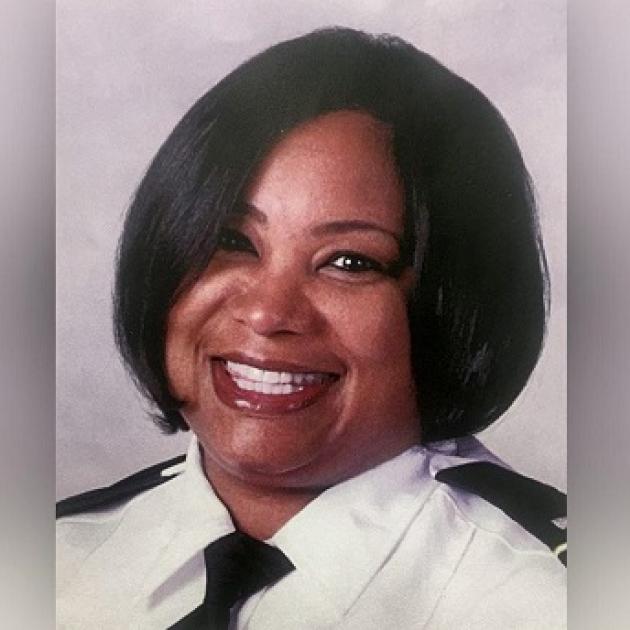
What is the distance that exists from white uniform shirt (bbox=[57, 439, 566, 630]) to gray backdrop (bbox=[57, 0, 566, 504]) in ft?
0.25

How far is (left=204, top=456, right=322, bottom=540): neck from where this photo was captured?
97cm

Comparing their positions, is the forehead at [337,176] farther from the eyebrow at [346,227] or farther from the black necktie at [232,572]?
the black necktie at [232,572]

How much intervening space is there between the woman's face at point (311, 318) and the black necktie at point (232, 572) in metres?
0.08

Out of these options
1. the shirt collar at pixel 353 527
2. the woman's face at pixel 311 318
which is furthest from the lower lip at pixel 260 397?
the shirt collar at pixel 353 527

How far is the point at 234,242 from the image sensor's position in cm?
95

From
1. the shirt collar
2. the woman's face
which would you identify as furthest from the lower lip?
the shirt collar

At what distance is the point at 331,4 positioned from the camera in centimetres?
97

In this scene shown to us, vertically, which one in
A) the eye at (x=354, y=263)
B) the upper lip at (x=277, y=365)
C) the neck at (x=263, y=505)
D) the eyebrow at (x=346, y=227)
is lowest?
the neck at (x=263, y=505)

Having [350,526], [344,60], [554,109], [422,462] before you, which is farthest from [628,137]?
[350,526]

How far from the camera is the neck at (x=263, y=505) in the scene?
974 millimetres

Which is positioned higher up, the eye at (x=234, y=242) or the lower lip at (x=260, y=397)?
the eye at (x=234, y=242)

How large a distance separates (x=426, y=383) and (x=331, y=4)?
1.45ft

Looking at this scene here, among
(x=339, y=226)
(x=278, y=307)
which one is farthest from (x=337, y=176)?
(x=278, y=307)

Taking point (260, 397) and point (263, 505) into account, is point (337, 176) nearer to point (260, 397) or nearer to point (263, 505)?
point (260, 397)
